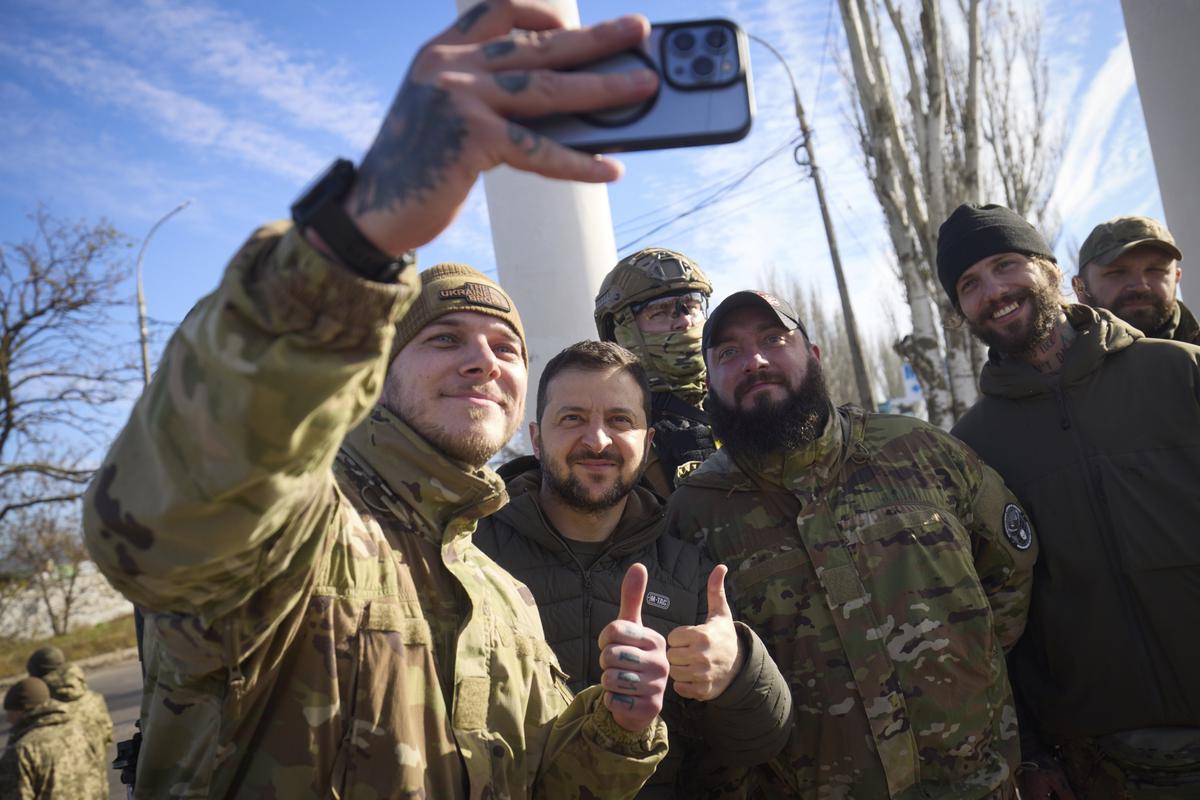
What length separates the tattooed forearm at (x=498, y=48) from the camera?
3.14ft

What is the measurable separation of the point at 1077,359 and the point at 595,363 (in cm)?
181

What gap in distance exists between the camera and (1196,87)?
15.9 feet

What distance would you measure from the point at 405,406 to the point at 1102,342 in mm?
2539

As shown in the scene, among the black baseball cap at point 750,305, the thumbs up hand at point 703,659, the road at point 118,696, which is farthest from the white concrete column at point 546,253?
the road at point 118,696

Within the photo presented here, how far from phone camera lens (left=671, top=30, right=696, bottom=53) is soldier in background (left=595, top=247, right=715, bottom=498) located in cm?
253

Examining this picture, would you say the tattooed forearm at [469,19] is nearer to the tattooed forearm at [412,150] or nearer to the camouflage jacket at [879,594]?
the tattooed forearm at [412,150]

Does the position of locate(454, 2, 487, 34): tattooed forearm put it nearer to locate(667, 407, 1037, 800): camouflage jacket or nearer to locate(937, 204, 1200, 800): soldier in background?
locate(667, 407, 1037, 800): camouflage jacket

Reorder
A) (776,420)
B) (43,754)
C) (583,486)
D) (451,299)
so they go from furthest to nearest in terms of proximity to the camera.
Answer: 1. (43,754)
2. (776,420)
3. (583,486)
4. (451,299)

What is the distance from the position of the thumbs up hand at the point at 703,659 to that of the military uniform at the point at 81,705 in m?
6.24

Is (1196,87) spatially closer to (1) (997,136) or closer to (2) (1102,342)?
(2) (1102,342)

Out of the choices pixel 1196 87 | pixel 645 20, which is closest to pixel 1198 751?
pixel 645 20

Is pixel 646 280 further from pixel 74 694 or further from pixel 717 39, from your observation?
pixel 74 694

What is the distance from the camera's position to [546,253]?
6117 millimetres

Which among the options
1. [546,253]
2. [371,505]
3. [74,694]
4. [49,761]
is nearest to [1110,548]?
[371,505]
